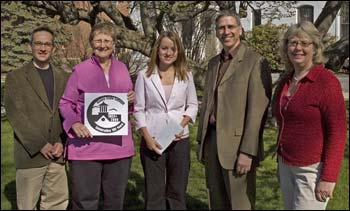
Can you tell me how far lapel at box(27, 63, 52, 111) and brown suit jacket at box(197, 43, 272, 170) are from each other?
4.79 feet

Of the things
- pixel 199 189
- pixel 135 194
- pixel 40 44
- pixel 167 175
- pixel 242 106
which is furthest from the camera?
pixel 199 189

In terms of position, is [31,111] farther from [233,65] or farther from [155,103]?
[233,65]

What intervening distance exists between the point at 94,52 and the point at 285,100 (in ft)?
5.56

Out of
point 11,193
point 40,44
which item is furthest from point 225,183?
point 11,193

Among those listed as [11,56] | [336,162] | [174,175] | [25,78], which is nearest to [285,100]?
[336,162]

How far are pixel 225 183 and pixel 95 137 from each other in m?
1.14

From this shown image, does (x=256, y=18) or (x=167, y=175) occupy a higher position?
(x=256, y=18)

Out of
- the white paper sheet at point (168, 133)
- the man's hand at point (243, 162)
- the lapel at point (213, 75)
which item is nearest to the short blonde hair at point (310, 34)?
the lapel at point (213, 75)

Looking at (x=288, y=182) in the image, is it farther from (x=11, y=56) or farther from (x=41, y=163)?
(x=11, y=56)

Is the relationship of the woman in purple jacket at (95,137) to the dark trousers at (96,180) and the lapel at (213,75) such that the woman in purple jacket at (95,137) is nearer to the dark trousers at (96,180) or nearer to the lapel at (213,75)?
the dark trousers at (96,180)

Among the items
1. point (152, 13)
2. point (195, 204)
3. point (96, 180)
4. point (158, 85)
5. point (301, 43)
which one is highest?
point (152, 13)

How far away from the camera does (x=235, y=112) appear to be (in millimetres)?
4598

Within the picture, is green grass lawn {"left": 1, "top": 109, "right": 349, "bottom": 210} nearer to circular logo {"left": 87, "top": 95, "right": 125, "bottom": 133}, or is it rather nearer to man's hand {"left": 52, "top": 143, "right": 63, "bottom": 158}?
man's hand {"left": 52, "top": 143, "right": 63, "bottom": 158}

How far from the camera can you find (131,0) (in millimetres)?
10492
